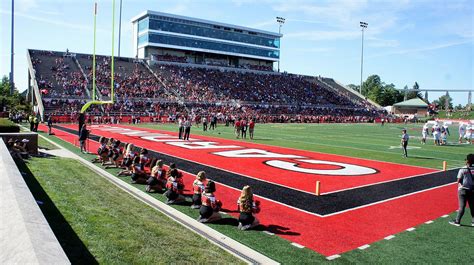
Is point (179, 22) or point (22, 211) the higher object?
point (179, 22)

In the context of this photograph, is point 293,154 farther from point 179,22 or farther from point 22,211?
point 179,22

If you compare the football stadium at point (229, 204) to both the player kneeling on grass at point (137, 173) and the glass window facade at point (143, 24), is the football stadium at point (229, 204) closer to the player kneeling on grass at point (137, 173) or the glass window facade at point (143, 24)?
the player kneeling on grass at point (137, 173)

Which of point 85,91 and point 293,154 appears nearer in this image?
point 293,154

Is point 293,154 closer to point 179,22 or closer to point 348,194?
point 348,194

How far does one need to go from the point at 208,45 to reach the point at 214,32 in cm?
297

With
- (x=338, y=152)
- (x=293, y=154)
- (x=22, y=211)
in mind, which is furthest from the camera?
(x=338, y=152)

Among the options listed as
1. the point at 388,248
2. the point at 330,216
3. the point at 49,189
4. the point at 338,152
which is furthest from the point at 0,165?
the point at 338,152

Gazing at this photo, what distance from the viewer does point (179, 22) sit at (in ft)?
238

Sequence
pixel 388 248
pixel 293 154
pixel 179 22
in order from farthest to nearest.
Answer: pixel 179 22, pixel 293 154, pixel 388 248

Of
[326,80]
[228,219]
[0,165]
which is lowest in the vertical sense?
[228,219]

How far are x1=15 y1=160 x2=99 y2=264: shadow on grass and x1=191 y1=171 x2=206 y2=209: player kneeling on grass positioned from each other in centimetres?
284

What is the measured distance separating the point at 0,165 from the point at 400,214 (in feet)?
28.9

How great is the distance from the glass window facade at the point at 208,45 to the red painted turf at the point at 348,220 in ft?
209

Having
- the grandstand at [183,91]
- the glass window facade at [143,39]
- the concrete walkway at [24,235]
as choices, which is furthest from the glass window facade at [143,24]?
the concrete walkway at [24,235]
